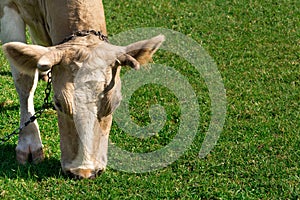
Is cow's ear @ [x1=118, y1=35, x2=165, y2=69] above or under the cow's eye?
above

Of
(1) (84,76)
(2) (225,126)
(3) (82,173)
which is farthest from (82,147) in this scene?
(2) (225,126)

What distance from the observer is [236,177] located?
539 cm

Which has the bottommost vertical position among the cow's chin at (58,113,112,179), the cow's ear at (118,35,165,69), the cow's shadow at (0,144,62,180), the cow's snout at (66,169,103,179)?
the cow's shadow at (0,144,62,180)

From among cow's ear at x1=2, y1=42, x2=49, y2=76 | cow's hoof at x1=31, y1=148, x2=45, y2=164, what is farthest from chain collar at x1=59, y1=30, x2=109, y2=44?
cow's hoof at x1=31, y1=148, x2=45, y2=164

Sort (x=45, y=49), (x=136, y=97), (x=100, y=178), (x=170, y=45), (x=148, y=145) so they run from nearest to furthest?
(x=45, y=49)
(x=100, y=178)
(x=148, y=145)
(x=136, y=97)
(x=170, y=45)

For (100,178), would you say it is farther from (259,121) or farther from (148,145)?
(259,121)

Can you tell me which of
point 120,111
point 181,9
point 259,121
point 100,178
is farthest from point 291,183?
point 181,9

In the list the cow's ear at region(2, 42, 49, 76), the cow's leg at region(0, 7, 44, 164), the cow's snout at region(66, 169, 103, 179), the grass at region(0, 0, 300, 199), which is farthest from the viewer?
the cow's leg at region(0, 7, 44, 164)

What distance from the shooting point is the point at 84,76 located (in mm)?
4496

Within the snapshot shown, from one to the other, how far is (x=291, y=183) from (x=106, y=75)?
6.40 ft

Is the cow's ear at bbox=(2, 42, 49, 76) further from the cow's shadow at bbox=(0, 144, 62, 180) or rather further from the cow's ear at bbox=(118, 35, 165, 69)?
the cow's shadow at bbox=(0, 144, 62, 180)

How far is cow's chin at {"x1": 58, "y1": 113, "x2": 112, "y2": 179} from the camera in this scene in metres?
4.72

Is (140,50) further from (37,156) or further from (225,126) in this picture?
(225,126)

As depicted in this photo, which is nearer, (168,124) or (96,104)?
(96,104)
